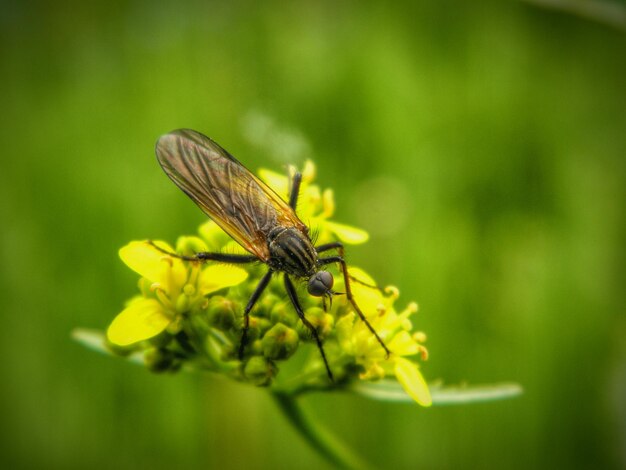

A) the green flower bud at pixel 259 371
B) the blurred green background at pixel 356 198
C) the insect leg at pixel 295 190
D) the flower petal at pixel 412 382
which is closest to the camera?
the flower petal at pixel 412 382

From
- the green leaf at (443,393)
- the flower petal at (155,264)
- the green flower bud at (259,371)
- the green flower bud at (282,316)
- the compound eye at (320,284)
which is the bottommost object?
the green flower bud at (259,371)

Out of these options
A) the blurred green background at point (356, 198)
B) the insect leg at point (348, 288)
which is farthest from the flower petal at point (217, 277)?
the blurred green background at point (356, 198)

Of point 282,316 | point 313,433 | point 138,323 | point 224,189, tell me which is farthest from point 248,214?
point 313,433

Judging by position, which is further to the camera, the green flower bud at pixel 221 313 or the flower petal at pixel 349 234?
the flower petal at pixel 349 234

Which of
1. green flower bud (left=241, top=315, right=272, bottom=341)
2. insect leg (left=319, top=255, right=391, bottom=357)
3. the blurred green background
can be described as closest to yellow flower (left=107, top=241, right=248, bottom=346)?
green flower bud (left=241, top=315, right=272, bottom=341)

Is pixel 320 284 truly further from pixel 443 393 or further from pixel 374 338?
pixel 443 393

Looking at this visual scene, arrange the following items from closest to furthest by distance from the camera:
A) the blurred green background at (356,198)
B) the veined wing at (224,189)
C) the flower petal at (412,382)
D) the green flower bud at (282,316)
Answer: the flower petal at (412,382), the green flower bud at (282,316), the veined wing at (224,189), the blurred green background at (356,198)

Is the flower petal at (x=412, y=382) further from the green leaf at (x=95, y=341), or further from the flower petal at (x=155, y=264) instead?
the green leaf at (x=95, y=341)

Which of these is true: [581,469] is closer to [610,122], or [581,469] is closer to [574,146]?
[574,146]
